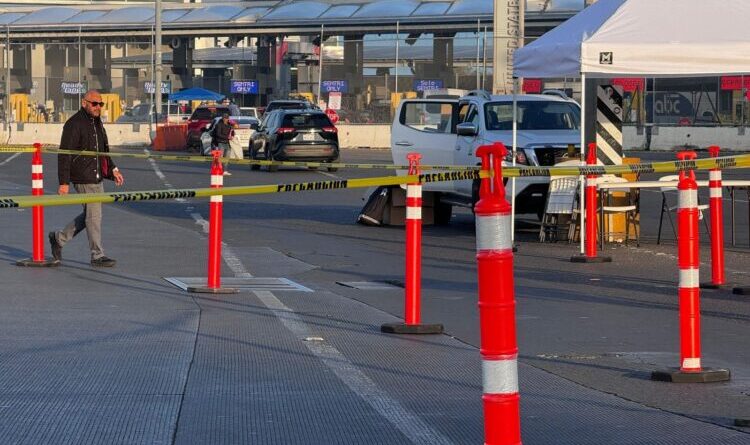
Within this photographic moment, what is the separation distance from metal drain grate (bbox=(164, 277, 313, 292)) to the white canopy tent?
402cm

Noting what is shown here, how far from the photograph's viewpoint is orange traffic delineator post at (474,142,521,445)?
4.50m

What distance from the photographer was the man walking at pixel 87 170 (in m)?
13.9

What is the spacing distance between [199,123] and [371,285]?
3463 cm

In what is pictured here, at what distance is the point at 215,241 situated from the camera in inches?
467

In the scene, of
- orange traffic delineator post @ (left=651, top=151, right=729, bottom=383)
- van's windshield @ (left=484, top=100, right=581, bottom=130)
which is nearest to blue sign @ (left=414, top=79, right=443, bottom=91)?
van's windshield @ (left=484, top=100, right=581, bottom=130)

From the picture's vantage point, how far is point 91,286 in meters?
12.4

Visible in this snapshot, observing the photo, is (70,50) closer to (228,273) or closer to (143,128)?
(143,128)

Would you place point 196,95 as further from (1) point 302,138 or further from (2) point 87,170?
(2) point 87,170

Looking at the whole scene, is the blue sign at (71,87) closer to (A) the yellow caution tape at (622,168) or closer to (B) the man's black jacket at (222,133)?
(B) the man's black jacket at (222,133)

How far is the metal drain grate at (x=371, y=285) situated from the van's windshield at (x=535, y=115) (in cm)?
658

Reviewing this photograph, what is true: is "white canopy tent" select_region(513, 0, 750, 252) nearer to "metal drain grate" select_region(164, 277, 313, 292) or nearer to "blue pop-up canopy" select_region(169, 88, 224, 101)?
"metal drain grate" select_region(164, 277, 313, 292)

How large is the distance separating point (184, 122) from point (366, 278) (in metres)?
39.8

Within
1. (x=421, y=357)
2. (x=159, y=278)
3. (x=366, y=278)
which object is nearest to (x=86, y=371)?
(x=421, y=357)

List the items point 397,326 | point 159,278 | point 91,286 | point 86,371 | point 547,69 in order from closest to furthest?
point 86,371, point 397,326, point 91,286, point 159,278, point 547,69
